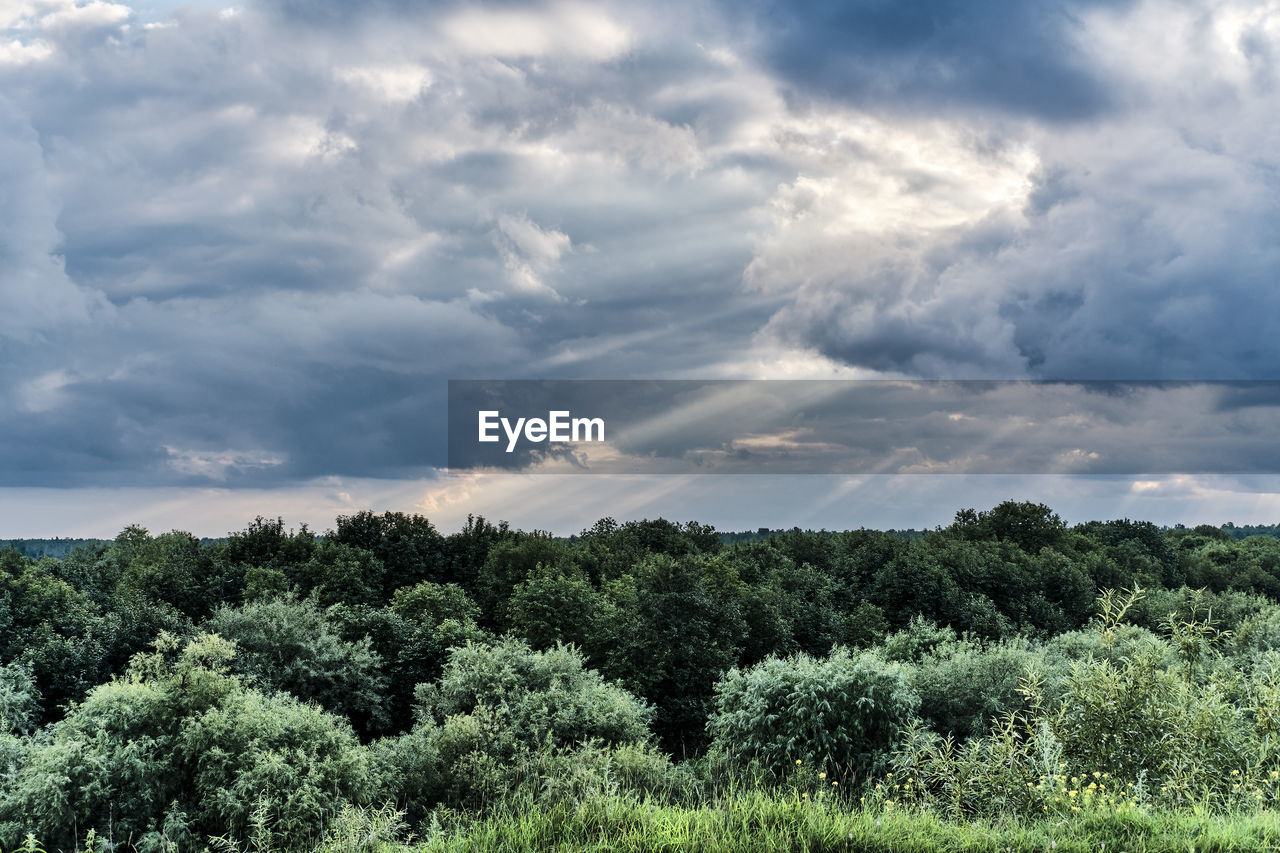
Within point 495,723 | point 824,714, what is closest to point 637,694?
point 495,723

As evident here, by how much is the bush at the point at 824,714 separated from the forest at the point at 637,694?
4.0 inches

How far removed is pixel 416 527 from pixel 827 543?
111 feet

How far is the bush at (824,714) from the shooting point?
2514 centimetres

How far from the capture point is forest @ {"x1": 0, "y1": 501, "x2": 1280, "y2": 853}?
9.27 meters

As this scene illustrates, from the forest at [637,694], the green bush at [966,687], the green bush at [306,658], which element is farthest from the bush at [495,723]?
the green bush at [966,687]

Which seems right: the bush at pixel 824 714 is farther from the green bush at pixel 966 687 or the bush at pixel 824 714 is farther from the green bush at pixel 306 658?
the green bush at pixel 306 658

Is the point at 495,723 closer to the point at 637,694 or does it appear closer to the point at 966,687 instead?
the point at 637,694

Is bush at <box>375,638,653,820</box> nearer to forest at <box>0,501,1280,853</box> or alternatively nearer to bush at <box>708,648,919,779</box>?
forest at <box>0,501,1280,853</box>

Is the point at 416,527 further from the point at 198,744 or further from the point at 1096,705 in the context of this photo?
the point at 1096,705

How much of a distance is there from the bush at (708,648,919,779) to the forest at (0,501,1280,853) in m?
0.10

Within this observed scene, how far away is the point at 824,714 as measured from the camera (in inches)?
1009

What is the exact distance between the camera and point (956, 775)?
1012cm

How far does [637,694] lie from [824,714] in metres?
18.5

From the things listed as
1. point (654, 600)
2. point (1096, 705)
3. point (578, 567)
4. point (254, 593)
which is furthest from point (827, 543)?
point (1096, 705)
